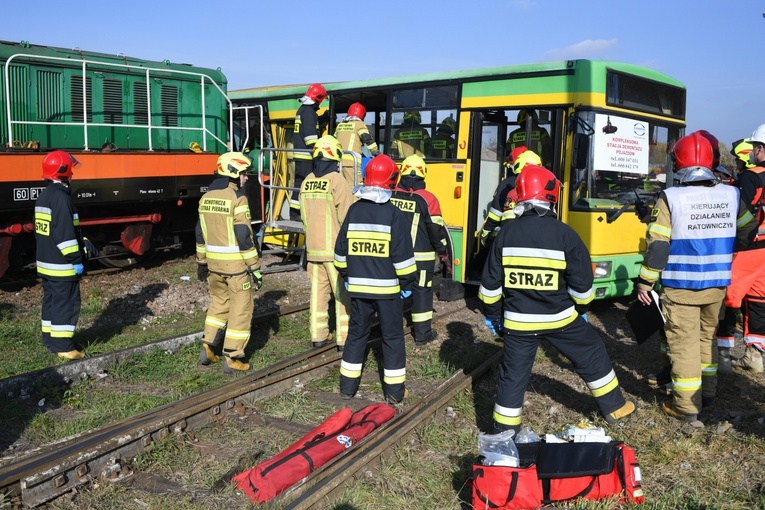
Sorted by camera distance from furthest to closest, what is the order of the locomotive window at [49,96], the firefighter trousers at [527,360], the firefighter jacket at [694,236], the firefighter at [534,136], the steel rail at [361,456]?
the locomotive window at [49,96] → the firefighter at [534,136] → the firefighter jacket at [694,236] → the firefighter trousers at [527,360] → the steel rail at [361,456]

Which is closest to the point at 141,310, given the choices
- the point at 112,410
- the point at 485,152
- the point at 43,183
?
the point at 43,183

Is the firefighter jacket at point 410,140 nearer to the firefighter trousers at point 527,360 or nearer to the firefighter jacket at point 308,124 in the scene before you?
the firefighter jacket at point 308,124

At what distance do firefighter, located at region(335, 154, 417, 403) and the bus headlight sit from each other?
3083 millimetres

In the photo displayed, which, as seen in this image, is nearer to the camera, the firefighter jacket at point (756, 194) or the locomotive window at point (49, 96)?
the firefighter jacket at point (756, 194)

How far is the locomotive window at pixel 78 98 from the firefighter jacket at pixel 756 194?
9.09m

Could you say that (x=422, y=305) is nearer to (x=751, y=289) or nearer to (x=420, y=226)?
(x=420, y=226)

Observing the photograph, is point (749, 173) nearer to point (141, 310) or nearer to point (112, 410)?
point (112, 410)

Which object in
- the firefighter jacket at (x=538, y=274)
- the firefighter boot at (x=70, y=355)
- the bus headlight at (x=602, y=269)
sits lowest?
the firefighter boot at (x=70, y=355)

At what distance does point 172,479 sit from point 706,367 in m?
4.05

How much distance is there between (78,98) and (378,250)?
726cm

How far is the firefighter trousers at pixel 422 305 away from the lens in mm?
7211

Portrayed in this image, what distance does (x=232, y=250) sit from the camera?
20.4ft

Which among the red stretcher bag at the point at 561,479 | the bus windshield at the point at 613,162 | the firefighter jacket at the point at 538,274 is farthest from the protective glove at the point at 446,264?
the red stretcher bag at the point at 561,479

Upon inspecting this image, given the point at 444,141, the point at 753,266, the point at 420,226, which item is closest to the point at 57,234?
the point at 420,226
